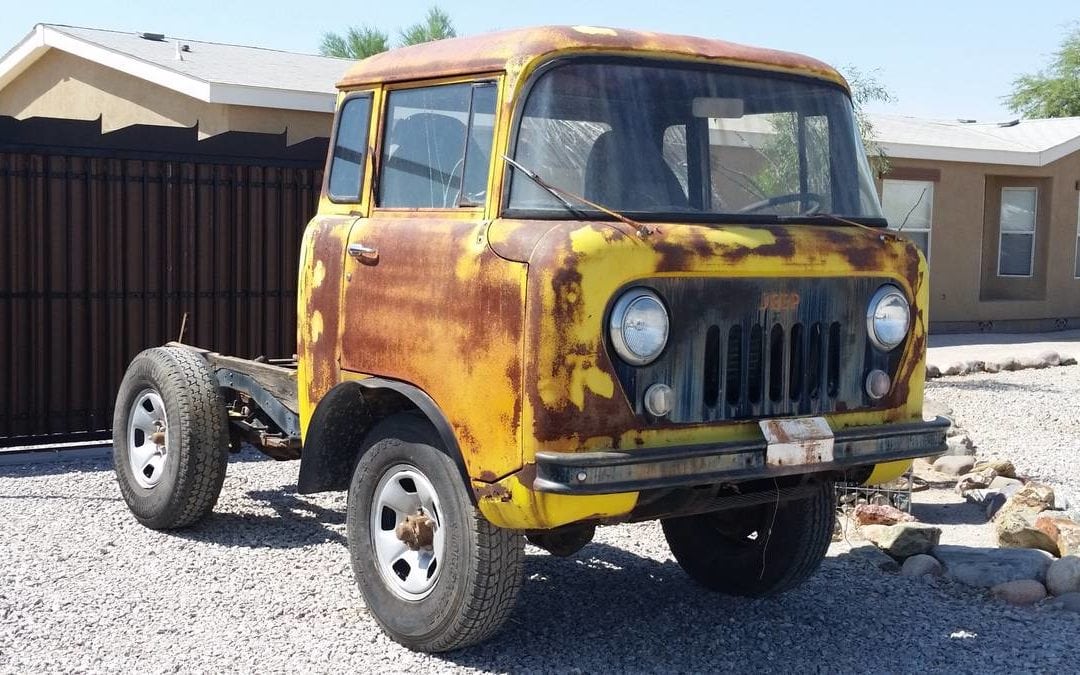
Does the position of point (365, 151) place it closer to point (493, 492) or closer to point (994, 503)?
point (493, 492)

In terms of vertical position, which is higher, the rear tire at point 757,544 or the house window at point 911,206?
the house window at point 911,206

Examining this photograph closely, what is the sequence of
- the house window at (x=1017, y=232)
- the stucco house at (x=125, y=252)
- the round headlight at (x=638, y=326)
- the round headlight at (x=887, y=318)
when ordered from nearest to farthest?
Result: the round headlight at (x=638, y=326) < the round headlight at (x=887, y=318) < the stucco house at (x=125, y=252) < the house window at (x=1017, y=232)

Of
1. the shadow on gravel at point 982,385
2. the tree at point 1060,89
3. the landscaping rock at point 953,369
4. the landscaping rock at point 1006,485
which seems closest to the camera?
the landscaping rock at point 1006,485

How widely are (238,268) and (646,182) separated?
581 cm

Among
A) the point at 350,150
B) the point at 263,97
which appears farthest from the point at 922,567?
the point at 263,97

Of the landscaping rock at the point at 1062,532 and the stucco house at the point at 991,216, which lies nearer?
the landscaping rock at the point at 1062,532

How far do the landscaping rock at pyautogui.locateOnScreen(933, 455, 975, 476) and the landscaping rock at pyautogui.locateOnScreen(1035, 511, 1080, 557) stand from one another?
187 cm

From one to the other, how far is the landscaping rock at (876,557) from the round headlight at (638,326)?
8.43ft

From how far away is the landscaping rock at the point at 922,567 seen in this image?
6227 mm

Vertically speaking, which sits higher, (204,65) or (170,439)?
(204,65)

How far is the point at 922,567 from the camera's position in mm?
6238

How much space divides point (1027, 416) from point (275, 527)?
7399mm

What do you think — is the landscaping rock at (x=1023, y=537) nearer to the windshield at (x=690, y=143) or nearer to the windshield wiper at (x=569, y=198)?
the windshield at (x=690, y=143)

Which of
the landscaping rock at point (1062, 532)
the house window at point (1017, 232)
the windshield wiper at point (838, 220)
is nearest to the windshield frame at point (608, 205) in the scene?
the windshield wiper at point (838, 220)
